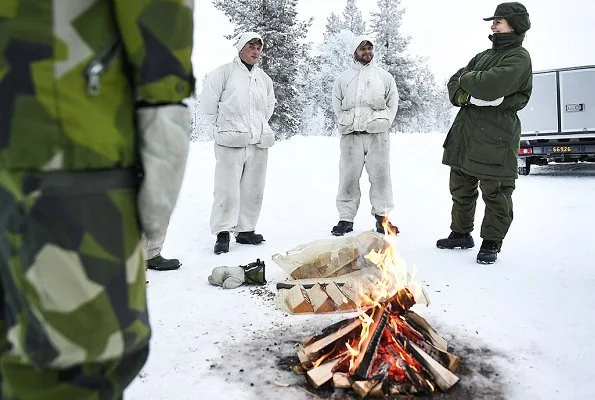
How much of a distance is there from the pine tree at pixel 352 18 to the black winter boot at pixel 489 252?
45.0 metres

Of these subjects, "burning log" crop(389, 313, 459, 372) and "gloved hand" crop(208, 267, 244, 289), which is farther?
"gloved hand" crop(208, 267, 244, 289)

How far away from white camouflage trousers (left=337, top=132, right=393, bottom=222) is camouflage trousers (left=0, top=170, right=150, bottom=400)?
5477 millimetres

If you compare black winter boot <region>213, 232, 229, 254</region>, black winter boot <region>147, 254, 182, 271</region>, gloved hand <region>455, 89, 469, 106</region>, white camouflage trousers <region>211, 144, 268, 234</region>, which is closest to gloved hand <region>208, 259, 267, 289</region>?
black winter boot <region>147, 254, 182, 271</region>

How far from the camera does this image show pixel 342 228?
6629 mm

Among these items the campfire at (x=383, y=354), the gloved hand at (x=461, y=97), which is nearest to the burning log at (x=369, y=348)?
the campfire at (x=383, y=354)

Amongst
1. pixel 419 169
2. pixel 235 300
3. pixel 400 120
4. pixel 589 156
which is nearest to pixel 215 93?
pixel 235 300

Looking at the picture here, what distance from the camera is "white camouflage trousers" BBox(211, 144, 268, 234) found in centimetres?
598

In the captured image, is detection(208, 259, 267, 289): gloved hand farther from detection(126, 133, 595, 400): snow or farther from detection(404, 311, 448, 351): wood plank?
detection(404, 311, 448, 351): wood plank

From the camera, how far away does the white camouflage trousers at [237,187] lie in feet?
19.6

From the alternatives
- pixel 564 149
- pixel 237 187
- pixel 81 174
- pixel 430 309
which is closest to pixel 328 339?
pixel 430 309

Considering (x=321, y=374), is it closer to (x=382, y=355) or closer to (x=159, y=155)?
(x=382, y=355)

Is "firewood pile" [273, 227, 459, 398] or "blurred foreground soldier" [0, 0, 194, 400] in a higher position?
"blurred foreground soldier" [0, 0, 194, 400]

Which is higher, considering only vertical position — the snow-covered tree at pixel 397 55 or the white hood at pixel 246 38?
the snow-covered tree at pixel 397 55

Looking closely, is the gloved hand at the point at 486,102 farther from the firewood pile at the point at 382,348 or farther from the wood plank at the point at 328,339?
the wood plank at the point at 328,339
